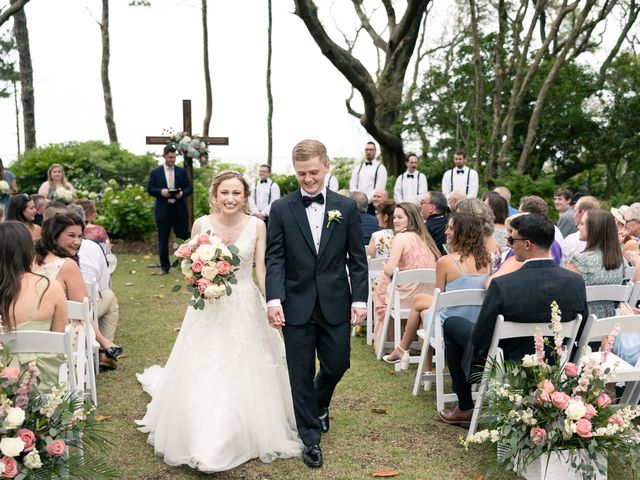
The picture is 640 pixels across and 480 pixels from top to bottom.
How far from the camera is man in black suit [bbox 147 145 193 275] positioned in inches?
474

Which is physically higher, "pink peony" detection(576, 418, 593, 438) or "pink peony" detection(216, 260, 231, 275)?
"pink peony" detection(216, 260, 231, 275)

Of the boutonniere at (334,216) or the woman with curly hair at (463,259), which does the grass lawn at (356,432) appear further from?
the boutonniere at (334,216)

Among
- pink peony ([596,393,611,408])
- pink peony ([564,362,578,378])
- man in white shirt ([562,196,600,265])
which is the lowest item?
pink peony ([596,393,611,408])

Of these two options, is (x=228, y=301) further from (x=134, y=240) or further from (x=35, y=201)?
(x=134, y=240)

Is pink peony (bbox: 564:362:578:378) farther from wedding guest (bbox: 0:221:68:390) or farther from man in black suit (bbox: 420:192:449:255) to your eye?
man in black suit (bbox: 420:192:449:255)

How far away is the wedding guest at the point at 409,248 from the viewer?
6785mm

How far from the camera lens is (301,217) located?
4.48 metres

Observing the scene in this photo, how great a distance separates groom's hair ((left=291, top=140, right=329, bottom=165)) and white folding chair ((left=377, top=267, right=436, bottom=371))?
2.31 m

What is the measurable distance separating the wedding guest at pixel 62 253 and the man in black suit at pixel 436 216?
13.0 ft

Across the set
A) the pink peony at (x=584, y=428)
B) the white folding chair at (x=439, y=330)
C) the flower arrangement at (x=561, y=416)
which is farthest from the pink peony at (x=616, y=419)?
the white folding chair at (x=439, y=330)

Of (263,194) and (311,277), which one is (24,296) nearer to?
(311,277)

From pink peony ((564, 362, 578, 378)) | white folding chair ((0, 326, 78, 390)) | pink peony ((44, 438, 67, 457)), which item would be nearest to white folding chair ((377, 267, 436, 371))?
pink peony ((564, 362, 578, 378))

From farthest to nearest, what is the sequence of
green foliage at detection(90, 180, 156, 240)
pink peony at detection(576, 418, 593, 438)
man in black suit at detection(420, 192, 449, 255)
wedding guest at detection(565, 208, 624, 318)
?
green foliage at detection(90, 180, 156, 240) < man in black suit at detection(420, 192, 449, 255) < wedding guest at detection(565, 208, 624, 318) < pink peony at detection(576, 418, 593, 438)

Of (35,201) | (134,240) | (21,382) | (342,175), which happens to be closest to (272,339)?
(21,382)
